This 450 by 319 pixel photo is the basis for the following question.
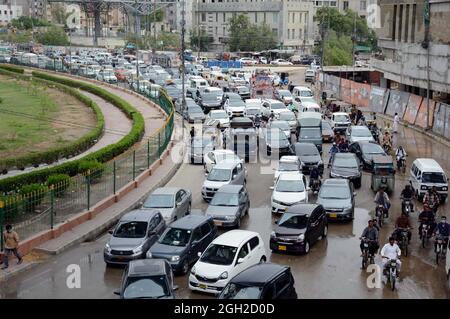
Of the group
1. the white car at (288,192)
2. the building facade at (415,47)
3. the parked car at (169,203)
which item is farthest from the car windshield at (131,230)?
the building facade at (415,47)

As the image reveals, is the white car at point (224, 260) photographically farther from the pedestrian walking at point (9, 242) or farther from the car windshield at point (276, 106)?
the car windshield at point (276, 106)

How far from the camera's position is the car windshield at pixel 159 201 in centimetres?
2353

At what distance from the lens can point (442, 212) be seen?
2558cm

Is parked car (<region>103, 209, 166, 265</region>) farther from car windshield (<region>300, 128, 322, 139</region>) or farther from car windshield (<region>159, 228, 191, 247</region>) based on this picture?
car windshield (<region>300, 128, 322, 139</region>)

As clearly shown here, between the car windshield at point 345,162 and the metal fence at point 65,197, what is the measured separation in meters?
8.40

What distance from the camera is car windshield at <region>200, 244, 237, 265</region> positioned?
57.8 ft

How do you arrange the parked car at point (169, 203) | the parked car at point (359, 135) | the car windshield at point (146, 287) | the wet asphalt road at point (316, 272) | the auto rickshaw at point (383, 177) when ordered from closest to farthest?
the car windshield at point (146, 287)
the wet asphalt road at point (316, 272)
the parked car at point (169, 203)
the auto rickshaw at point (383, 177)
the parked car at point (359, 135)

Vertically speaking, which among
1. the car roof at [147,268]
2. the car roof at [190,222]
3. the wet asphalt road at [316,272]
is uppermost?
the car roof at [147,268]

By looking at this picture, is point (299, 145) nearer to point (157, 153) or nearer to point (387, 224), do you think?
point (157, 153)

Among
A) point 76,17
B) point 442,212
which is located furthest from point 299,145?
point 76,17

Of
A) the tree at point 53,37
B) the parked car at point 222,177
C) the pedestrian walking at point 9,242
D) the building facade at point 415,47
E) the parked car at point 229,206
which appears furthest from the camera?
the tree at point 53,37

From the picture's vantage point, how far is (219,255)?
1784cm

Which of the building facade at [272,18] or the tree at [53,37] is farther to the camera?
the tree at [53,37]

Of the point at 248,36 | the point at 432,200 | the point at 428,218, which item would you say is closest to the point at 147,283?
the point at 428,218
